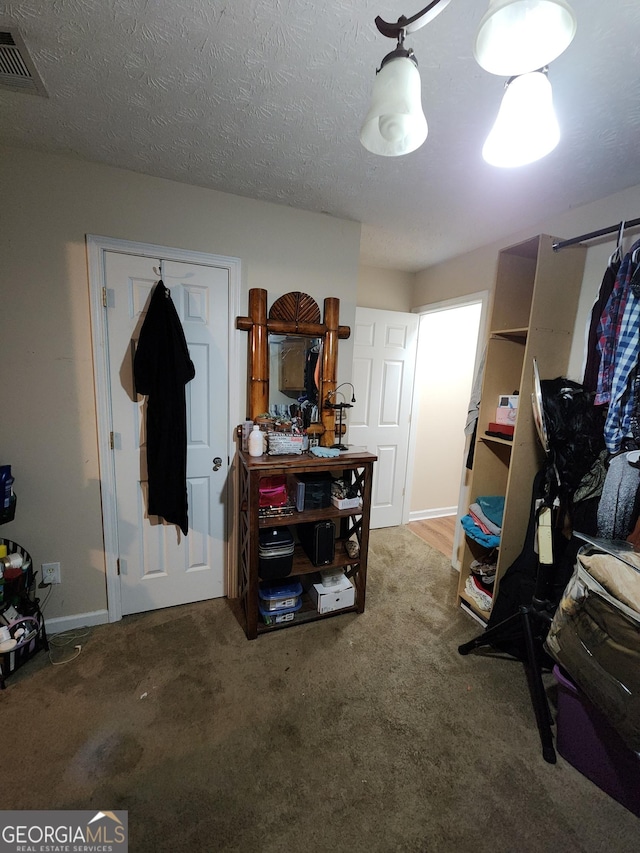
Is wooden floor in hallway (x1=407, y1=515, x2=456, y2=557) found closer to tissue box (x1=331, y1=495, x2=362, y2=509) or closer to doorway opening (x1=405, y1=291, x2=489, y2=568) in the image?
doorway opening (x1=405, y1=291, x2=489, y2=568)

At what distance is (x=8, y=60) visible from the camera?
117 cm

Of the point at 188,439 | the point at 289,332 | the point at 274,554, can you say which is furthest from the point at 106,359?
the point at 274,554

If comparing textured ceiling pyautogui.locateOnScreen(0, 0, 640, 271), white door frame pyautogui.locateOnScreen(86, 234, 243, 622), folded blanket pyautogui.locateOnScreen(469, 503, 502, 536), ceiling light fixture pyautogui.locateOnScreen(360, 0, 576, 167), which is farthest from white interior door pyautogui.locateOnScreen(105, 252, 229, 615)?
folded blanket pyautogui.locateOnScreen(469, 503, 502, 536)

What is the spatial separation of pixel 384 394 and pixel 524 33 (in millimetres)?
2683

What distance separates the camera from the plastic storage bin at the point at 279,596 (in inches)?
81.8

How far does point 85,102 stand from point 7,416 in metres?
1.44

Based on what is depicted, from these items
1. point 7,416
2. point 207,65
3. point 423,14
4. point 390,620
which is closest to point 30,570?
point 7,416

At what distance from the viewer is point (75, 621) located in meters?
2.06

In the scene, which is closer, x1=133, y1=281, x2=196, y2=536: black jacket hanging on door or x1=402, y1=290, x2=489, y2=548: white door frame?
x1=133, y1=281, x2=196, y2=536: black jacket hanging on door

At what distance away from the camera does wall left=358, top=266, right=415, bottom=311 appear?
10.7 ft

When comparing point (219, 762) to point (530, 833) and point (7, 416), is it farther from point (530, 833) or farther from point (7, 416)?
point (7, 416)

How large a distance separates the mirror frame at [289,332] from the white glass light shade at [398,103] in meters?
1.41

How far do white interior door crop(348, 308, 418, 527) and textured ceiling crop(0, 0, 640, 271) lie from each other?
1.16 m

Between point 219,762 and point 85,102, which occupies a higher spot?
point 85,102
